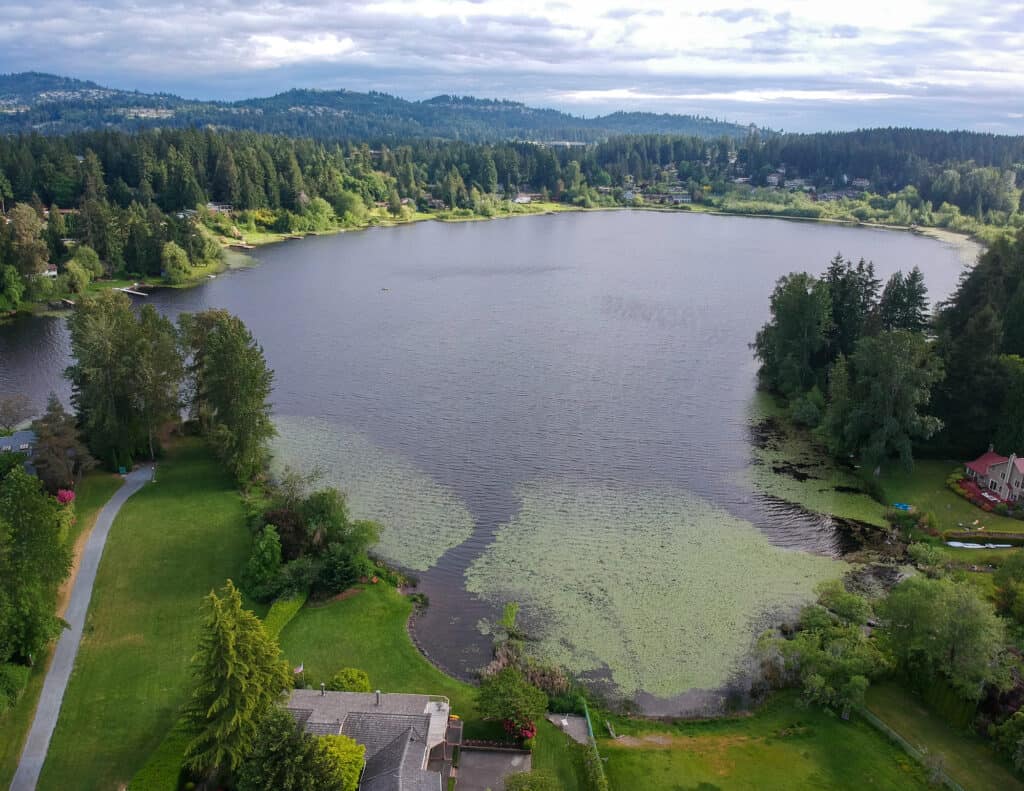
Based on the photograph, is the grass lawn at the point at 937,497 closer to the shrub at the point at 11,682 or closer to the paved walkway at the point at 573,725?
the paved walkway at the point at 573,725

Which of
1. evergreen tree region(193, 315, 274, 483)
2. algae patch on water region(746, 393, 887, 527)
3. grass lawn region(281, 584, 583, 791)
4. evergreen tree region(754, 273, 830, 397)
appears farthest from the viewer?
evergreen tree region(754, 273, 830, 397)

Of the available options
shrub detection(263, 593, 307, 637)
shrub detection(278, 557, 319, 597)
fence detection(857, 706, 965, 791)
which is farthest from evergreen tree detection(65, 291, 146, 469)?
fence detection(857, 706, 965, 791)

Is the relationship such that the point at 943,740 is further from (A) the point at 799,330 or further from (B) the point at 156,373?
(B) the point at 156,373

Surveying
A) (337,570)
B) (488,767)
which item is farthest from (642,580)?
(337,570)

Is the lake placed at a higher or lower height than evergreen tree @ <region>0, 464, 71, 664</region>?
lower

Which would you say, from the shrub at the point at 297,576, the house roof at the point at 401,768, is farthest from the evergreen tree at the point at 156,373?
the house roof at the point at 401,768

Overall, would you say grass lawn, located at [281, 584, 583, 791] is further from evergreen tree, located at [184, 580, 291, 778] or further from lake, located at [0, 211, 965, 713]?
evergreen tree, located at [184, 580, 291, 778]
